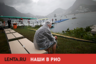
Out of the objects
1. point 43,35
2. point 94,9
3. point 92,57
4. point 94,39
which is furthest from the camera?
point 94,9

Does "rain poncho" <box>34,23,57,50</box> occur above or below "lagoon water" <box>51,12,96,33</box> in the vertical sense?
below

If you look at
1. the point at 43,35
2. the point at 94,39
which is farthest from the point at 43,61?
the point at 94,39

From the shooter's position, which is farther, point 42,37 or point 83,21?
point 83,21

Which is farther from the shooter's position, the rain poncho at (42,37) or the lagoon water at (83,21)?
the lagoon water at (83,21)

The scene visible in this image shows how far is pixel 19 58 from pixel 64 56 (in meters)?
1.31

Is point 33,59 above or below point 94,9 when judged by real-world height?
below

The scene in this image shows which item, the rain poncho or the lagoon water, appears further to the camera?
the lagoon water

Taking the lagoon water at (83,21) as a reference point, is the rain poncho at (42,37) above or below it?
below

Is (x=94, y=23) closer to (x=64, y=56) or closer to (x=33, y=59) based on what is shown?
(x=64, y=56)

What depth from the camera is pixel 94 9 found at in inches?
154

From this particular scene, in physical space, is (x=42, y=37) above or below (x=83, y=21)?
below

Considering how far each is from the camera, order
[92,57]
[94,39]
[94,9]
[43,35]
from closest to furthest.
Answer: [43,35] → [92,57] → [94,39] → [94,9]

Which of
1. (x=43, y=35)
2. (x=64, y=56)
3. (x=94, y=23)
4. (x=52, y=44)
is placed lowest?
(x=64, y=56)

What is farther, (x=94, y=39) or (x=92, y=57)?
(x=94, y=39)
